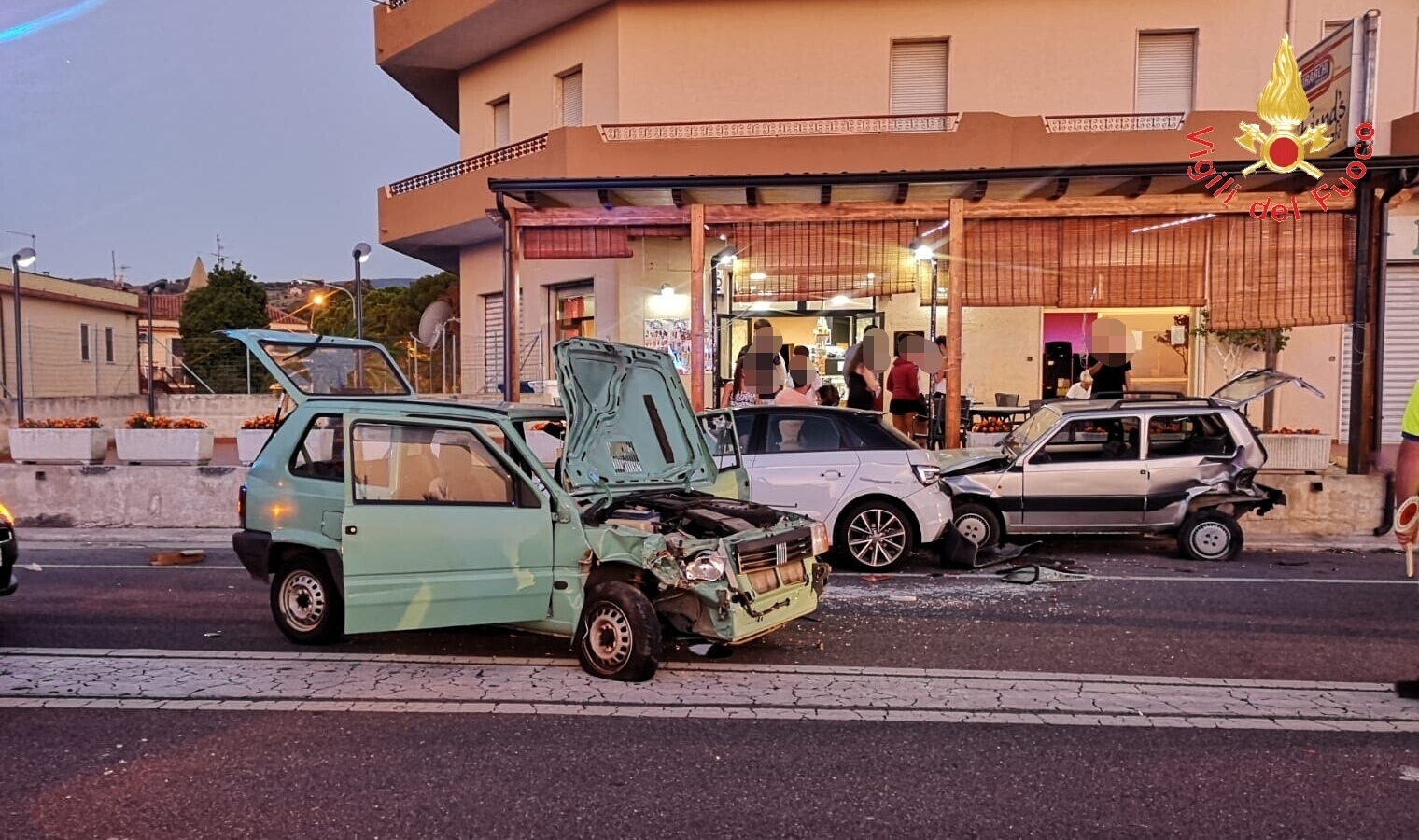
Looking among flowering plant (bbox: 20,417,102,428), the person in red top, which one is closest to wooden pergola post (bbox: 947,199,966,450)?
the person in red top

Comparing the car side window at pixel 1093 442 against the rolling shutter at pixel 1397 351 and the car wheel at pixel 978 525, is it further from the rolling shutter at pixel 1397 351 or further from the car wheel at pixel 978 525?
the rolling shutter at pixel 1397 351

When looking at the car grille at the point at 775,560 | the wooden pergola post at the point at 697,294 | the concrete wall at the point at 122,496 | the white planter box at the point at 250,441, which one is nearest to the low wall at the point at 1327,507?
the wooden pergola post at the point at 697,294

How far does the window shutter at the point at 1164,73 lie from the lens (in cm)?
1738

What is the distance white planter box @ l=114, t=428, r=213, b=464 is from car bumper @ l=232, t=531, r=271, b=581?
6.42 meters

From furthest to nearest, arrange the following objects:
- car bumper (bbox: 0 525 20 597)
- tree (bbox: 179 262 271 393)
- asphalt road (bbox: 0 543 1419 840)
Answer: tree (bbox: 179 262 271 393), car bumper (bbox: 0 525 20 597), asphalt road (bbox: 0 543 1419 840)

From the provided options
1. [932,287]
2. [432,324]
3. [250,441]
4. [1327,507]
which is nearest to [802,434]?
[932,287]

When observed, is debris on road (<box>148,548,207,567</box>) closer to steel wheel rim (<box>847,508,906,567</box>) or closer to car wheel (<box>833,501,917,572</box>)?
car wheel (<box>833,501,917,572</box>)

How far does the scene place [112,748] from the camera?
430 cm

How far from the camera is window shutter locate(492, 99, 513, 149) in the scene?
68.5 feet

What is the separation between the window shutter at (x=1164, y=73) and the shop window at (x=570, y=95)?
11.0 meters

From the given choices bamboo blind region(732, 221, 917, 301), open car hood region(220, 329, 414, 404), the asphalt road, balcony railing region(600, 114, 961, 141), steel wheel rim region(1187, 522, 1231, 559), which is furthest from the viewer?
balcony railing region(600, 114, 961, 141)

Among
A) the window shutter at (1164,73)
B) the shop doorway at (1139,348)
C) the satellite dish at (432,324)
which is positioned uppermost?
the window shutter at (1164,73)

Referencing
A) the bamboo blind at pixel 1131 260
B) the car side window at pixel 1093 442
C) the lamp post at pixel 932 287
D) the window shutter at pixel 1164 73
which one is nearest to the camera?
the car side window at pixel 1093 442

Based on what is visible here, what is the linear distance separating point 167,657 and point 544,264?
566 inches
